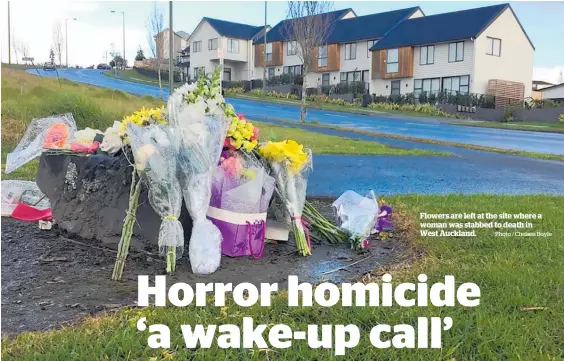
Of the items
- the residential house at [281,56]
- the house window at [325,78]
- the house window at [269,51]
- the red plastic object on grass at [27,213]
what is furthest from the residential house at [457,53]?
the red plastic object on grass at [27,213]

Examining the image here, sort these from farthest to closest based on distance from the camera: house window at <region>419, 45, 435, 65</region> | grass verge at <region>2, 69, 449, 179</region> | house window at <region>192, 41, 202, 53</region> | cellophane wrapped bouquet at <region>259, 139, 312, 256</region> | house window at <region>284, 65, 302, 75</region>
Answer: house window at <region>284, 65, 302, 75</region>, house window at <region>419, 45, 435, 65</region>, house window at <region>192, 41, 202, 53</region>, grass verge at <region>2, 69, 449, 179</region>, cellophane wrapped bouquet at <region>259, 139, 312, 256</region>

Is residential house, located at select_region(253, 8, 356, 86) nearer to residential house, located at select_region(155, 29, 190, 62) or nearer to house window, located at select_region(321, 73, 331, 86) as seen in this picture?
house window, located at select_region(321, 73, 331, 86)

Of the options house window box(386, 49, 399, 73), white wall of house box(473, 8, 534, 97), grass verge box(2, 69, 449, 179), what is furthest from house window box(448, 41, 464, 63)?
grass verge box(2, 69, 449, 179)

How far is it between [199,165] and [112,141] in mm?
1110

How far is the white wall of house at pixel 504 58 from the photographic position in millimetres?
29906

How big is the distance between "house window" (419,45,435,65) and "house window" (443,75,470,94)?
170 cm

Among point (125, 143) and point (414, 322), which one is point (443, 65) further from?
point (414, 322)

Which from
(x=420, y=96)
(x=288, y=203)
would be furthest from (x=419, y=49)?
(x=288, y=203)

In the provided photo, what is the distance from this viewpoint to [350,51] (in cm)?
3947

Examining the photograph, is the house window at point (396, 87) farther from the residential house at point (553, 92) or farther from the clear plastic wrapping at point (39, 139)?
the clear plastic wrapping at point (39, 139)

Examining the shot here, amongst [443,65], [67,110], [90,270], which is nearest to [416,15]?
[443,65]

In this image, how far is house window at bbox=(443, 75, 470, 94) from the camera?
105ft

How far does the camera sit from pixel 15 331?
2.60 meters

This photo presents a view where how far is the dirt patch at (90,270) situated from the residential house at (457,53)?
92.5 feet
